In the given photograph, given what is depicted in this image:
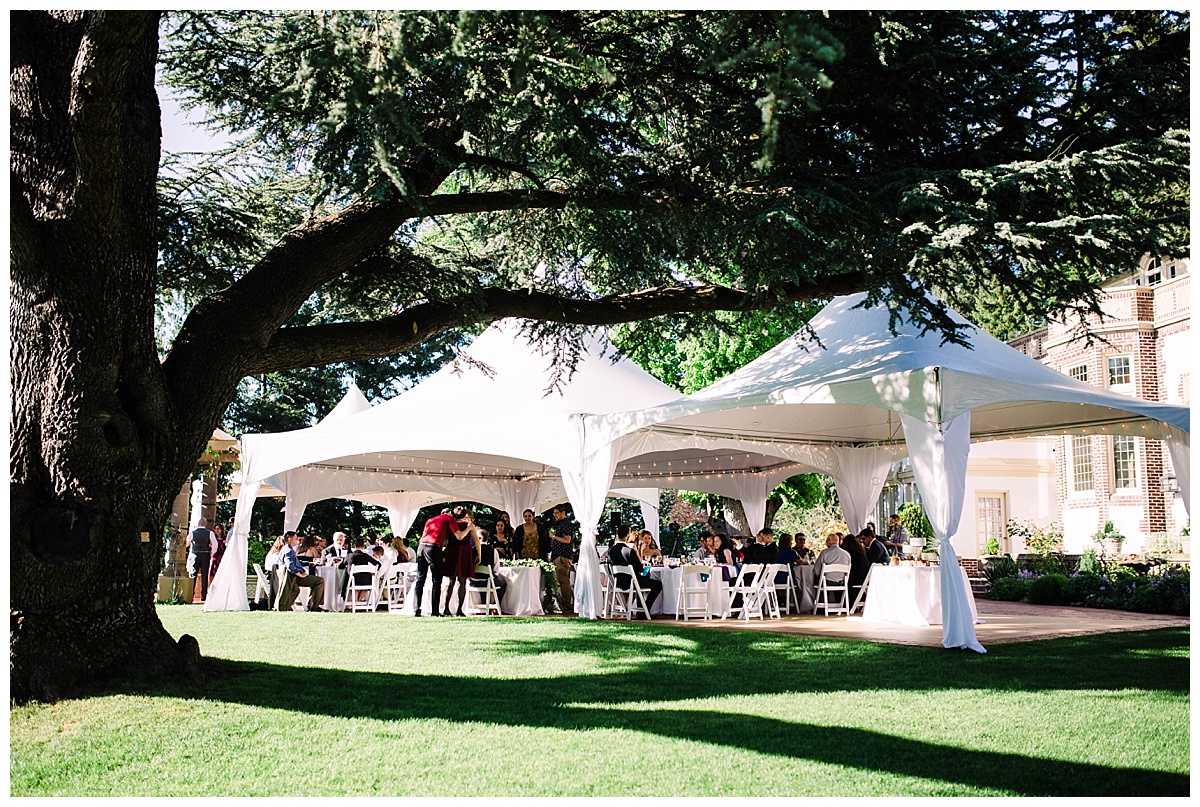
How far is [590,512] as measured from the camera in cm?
1431

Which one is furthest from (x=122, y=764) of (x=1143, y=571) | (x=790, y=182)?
(x=1143, y=571)

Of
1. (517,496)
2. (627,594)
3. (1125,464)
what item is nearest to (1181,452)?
(627,594)

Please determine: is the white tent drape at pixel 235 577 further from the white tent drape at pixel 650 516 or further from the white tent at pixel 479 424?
the white tent drape at pixel 650 516

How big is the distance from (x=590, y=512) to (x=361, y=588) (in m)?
5.33

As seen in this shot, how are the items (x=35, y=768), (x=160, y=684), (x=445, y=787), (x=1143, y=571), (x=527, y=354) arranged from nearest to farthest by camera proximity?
(x=445, y=787), (x=35, y=768), (x=160, y=684), (x=527, y=354), (x=1143, y=571)

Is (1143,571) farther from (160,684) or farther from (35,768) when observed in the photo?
(35,768)

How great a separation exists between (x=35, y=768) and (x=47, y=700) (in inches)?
65.6

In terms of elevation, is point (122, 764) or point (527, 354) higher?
point (527, 354)

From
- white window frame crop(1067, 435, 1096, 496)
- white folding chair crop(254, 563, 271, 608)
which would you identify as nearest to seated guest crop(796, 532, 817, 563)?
white folding chair crop(254, 563, 271, 608)

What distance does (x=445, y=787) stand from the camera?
5227 mm

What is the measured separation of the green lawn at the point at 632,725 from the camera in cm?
533

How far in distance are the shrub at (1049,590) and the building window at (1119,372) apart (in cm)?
1379

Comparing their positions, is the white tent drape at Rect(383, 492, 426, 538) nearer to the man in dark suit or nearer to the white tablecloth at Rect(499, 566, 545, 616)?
the white tablecloth at Rect(499, 566, 545, 616)

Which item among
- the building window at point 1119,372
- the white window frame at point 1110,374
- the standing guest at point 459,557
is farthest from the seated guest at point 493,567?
the building window at point 1119,372
